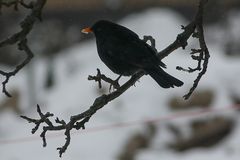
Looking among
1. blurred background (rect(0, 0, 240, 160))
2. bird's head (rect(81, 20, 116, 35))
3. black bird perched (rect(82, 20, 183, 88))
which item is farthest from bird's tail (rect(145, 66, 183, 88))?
blurred background (rect(0, 0, 240, 160))

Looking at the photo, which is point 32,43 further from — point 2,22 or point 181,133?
point 181,133

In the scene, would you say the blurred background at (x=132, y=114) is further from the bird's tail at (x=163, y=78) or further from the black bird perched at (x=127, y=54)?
the bird's tail at (x=163, y=78)

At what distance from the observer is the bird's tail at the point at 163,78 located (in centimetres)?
302

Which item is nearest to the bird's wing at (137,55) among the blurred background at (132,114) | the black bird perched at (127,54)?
the black bird perched at (127,54)

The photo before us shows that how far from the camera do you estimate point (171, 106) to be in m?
9.00

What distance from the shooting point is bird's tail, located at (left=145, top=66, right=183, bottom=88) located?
302cm

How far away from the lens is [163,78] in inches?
121

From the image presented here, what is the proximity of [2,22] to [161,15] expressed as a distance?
2856 mm

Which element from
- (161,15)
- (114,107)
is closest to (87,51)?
(161,15)

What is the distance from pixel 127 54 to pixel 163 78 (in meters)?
0.22

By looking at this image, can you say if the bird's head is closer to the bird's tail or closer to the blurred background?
the bird's tail

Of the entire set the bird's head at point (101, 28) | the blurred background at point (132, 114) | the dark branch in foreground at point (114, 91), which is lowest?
the dark branch in foreground at point (114, 91)

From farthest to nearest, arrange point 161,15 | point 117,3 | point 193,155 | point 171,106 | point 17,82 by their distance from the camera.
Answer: point 117,3 → point 161,15 → point 17,82 → point 171,106 → point 193,155

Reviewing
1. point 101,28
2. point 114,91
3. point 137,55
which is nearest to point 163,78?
point 137,55
